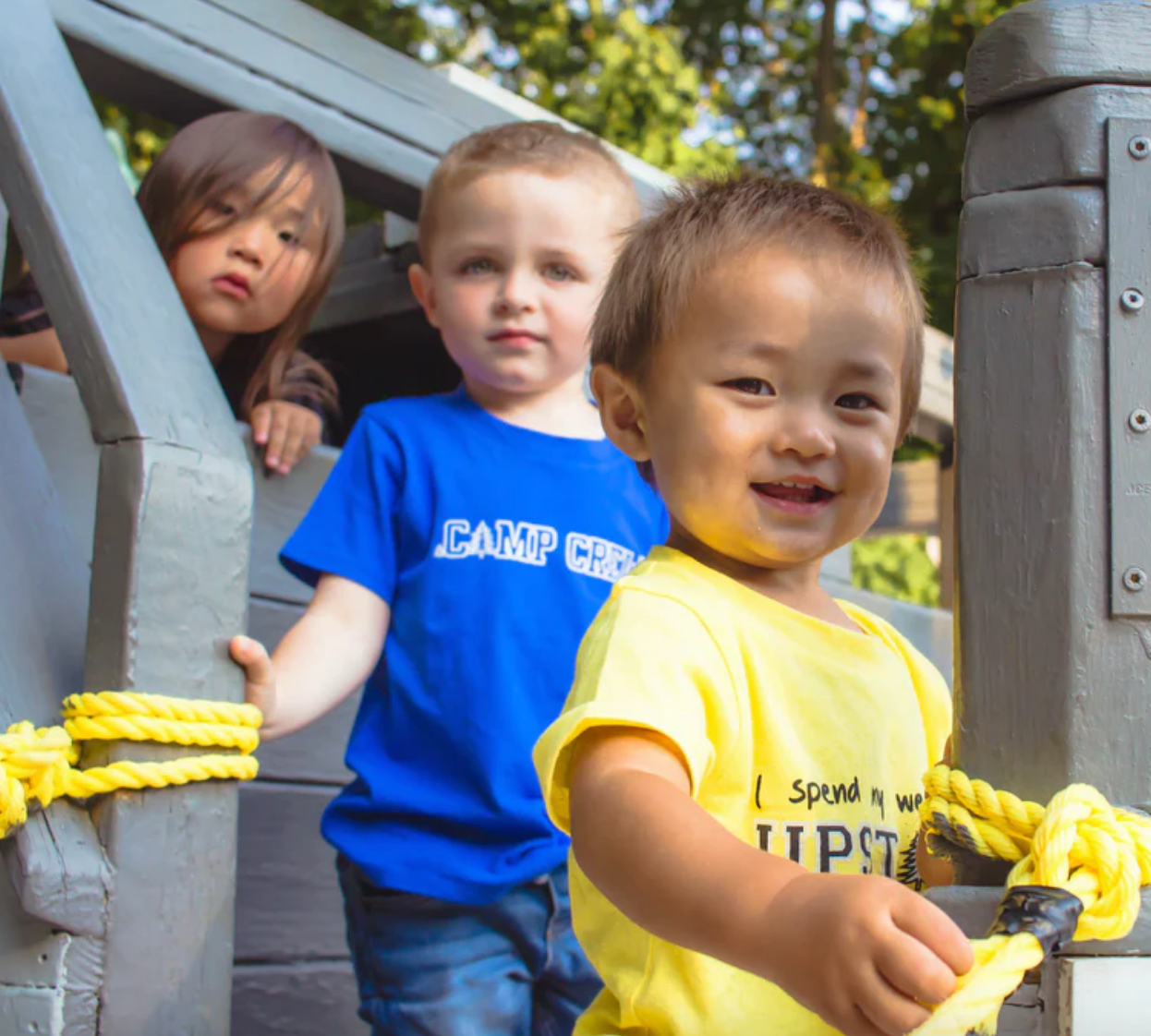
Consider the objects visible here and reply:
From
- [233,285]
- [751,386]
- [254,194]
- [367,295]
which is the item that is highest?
[367,295]

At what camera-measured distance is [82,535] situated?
2352 millimetres

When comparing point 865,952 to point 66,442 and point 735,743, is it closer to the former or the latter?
point 735,743

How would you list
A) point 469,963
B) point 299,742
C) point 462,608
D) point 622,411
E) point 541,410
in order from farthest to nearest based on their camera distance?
point 299,742 → point 541,410 → point 462,608 → point 469,963 → point 622,411

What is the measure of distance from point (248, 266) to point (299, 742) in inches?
37.7

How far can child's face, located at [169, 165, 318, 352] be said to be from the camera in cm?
286

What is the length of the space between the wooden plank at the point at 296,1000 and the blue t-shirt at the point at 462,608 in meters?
0.52

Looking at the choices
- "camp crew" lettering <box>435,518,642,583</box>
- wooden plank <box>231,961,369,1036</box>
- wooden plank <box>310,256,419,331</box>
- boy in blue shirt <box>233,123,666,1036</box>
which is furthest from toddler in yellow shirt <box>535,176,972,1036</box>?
wooden plank <box>310,256,419,331</box>

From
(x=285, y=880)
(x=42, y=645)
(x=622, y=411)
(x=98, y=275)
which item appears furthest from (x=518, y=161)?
(x=285, y=880)

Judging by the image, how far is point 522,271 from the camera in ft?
7.42

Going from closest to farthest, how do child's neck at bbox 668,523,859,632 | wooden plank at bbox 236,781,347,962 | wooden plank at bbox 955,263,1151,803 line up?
1. wooden plank at bbox 955,263,1151,803
2. child's neck at bbox 668,523,859,632
3. wooden plank at bbox 236,781,347,962

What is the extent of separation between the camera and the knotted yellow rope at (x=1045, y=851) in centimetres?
91

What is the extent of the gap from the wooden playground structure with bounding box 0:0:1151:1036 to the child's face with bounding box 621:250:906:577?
0.21m

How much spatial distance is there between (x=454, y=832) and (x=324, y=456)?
0.88 meters

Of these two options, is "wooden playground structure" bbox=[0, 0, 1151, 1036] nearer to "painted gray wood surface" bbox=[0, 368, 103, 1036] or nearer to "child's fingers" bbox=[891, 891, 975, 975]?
"painted gray wood surface" bbox=[0, 368, 103, 1036]
